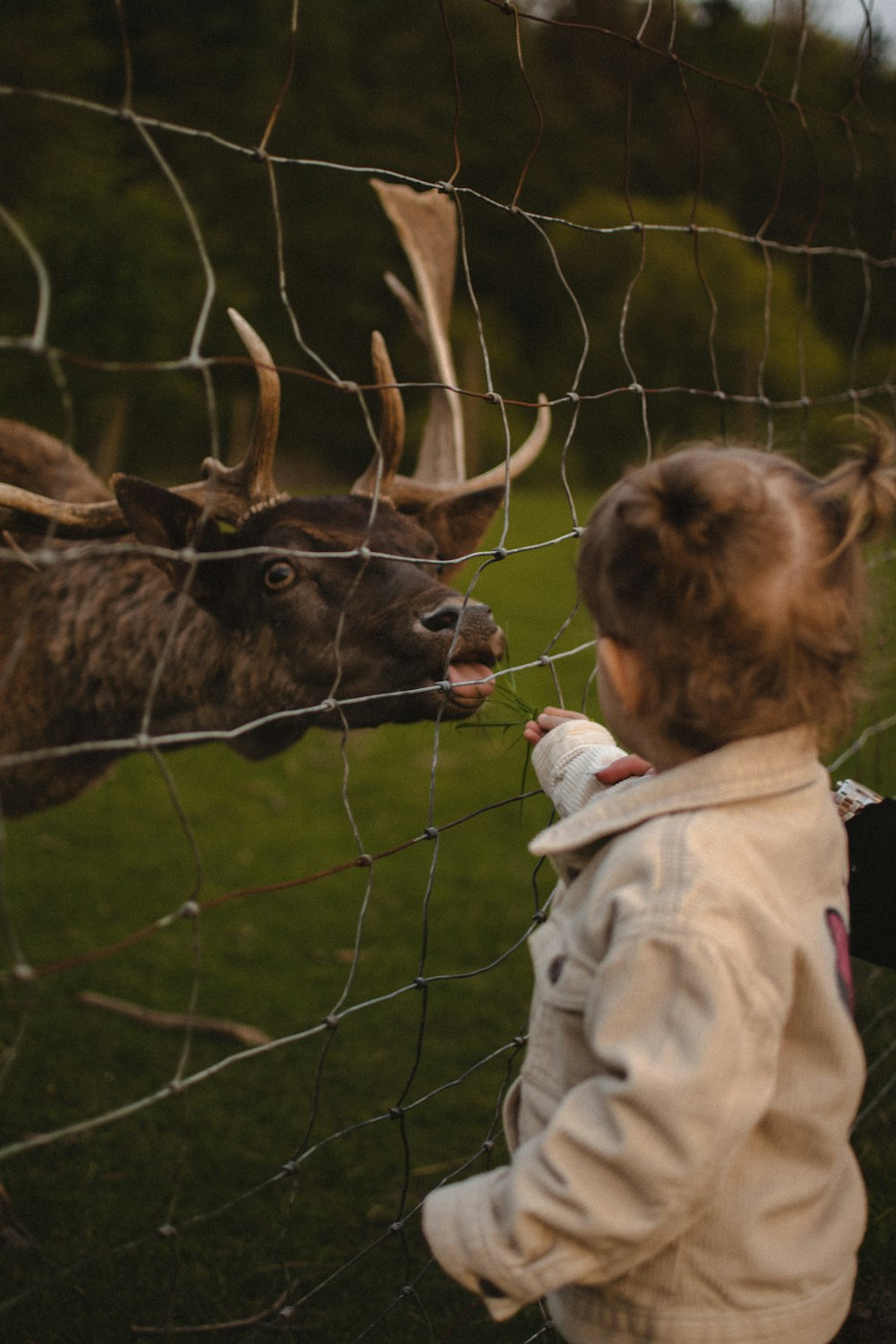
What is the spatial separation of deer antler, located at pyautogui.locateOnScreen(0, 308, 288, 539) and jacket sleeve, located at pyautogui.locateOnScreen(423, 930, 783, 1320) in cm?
184

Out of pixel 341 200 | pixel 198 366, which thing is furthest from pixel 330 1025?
pixel 341 200

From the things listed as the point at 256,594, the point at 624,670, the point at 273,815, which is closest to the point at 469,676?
the point at 256,594

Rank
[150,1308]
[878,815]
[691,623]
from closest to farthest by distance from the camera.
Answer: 1. [691,623]
2. [878,815]
3. [150,1308]

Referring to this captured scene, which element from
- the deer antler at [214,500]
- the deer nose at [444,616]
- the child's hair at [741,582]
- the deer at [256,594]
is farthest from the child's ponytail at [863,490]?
the deer antler at [214,500]

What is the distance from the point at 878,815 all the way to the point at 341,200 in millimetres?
21073

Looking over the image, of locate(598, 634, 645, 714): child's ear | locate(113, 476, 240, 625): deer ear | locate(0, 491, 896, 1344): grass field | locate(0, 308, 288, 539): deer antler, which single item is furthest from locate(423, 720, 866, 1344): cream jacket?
locate(0, 308, 288, 539): deer antler

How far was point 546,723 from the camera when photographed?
197 cm

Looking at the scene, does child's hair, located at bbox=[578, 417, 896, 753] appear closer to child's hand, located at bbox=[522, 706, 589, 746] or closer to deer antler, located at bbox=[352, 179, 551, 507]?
child's hand, located at bbox=[522, 706, 589, 746]

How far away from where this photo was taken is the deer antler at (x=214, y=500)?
275 cm

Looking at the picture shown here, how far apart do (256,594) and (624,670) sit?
1.65 meters

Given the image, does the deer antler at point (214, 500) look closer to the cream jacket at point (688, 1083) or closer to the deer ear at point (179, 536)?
the deer ear at point (179, 536)

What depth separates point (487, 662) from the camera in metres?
2.45

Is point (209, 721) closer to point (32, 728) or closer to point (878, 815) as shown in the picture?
point (32, 728)

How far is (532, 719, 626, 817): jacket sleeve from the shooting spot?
178cm
